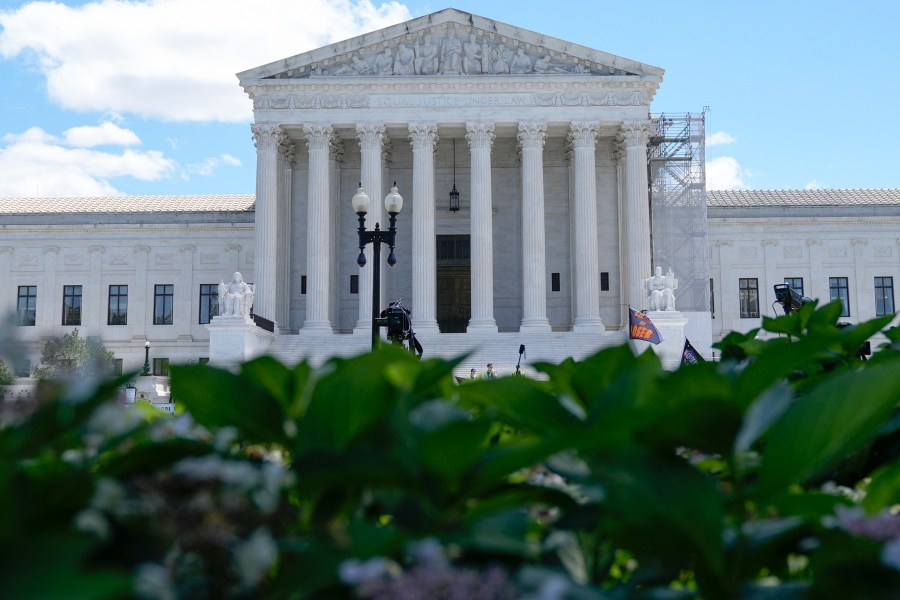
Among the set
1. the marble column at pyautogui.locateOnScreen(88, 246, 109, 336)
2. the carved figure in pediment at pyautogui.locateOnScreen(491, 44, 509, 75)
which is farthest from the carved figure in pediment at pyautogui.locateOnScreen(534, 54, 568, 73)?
the marble column at pyautogui.locateOnScreen(88, 246, 109, 336)

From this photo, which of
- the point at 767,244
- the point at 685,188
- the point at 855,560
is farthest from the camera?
the point at 767,244

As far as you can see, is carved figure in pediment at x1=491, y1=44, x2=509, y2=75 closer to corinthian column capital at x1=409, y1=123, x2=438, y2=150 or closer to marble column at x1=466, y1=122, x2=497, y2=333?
marble column at x1=466, y1=122, x2=497, y2=333

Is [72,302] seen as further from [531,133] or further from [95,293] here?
[531,133]

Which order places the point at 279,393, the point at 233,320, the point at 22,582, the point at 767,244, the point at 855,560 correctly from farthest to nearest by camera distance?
1. the point at 767,244
2. the point at 233,320
3. the point at 279,393
4. the point at 855,560
5. the point at 22,582

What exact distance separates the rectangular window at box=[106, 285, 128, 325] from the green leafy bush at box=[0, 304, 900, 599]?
191ft

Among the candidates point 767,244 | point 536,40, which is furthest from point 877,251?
point 536,40

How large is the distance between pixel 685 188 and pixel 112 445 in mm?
53092

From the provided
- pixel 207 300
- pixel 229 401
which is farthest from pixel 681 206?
pixel 229 401

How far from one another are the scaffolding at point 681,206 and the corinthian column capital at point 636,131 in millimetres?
4539

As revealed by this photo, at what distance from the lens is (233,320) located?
40906mm

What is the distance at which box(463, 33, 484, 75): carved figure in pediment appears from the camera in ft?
153

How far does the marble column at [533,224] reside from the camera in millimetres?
45219

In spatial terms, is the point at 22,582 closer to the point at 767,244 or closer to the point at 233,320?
the point at 233,320

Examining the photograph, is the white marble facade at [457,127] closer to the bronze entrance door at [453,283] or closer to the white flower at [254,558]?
the bronze entrance door at [453,283]
